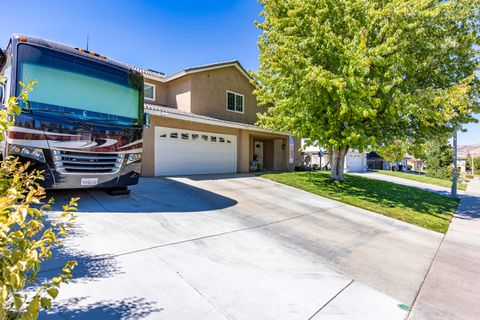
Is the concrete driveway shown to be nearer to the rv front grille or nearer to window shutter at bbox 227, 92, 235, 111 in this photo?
the rv front grille

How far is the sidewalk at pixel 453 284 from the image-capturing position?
3.27 metres

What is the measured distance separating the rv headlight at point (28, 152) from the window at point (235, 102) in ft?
40.6

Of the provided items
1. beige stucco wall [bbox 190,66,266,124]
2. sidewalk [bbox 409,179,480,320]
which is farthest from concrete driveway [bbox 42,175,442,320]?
beige stucco wall [bbox 190,66,266,124]

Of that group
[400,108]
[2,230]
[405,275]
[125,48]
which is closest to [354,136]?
[400,108]

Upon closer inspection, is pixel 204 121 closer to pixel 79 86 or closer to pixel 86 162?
pixel 79 86

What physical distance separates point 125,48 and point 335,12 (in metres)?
9.90

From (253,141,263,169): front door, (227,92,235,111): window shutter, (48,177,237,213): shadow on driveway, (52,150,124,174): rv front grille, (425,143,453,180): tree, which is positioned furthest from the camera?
(425,143,453,180): tree

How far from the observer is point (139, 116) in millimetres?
6496

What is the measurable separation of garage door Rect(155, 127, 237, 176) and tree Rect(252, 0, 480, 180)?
4.27 meters

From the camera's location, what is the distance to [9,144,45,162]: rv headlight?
15.4 ft

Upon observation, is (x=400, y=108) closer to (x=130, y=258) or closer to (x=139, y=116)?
(x=139, y=116)

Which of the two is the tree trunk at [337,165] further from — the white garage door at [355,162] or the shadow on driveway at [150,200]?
the white garage door at [355,162]

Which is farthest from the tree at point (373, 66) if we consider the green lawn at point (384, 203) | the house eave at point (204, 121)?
the house eave at point (204, 121)

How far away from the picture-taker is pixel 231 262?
155 inches
